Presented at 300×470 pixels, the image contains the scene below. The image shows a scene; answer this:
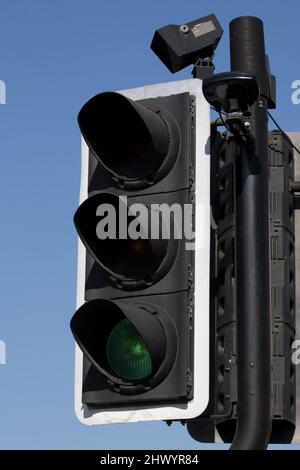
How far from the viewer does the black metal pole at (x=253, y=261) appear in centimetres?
443

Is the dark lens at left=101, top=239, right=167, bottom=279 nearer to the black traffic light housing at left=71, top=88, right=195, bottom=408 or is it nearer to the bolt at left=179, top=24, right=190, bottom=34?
the black traffic light housing at left=71, top=88, right=195, bottom=408

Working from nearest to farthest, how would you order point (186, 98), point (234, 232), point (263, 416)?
point (263, 416) → point (234, 232) → point (186, 98)

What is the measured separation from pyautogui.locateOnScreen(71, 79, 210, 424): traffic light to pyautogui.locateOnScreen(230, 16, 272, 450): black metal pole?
14cm

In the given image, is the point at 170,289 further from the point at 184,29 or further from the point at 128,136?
the point at 184,29

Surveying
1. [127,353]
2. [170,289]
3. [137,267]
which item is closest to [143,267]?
[137,267]

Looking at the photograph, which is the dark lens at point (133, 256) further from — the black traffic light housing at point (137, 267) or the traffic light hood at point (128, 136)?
the traffic light hood at point (128, 136)

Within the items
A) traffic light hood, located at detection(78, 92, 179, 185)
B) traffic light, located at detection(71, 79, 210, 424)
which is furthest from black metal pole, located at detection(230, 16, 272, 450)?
traffic light hood, located at detection(78, 92, 179, 185)

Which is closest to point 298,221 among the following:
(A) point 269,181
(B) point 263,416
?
(A) point 269,181

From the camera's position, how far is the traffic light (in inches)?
178

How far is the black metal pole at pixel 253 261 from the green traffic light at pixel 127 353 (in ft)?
1.20

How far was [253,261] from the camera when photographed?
4.66 meters
